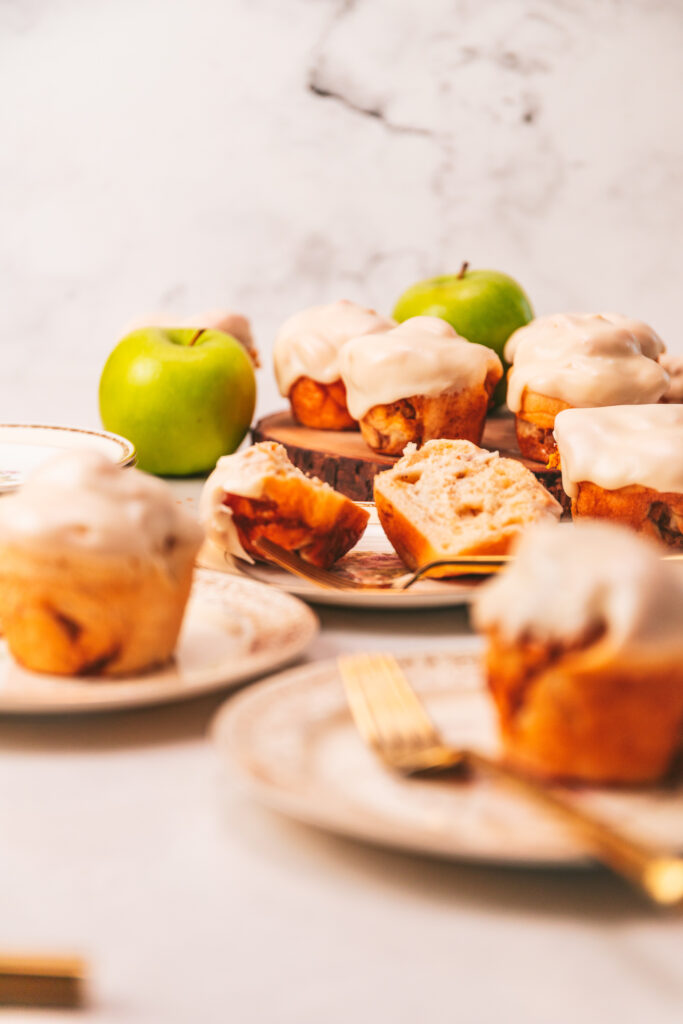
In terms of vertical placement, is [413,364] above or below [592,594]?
below

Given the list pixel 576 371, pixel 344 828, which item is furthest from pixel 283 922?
pixel 576 371

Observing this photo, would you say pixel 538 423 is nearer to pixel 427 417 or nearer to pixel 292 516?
pixel 427 417

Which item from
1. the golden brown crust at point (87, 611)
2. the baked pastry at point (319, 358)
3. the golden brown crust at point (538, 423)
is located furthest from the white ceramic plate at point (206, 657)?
the baked pastry at point (319, 358)

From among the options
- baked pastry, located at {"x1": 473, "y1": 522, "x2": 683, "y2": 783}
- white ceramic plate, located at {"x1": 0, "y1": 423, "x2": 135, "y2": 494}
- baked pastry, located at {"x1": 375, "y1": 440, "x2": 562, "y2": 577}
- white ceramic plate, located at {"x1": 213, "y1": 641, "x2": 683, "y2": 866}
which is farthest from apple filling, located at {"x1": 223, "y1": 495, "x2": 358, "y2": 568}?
baked pastry, located at {"x1": 473, "y1": 522, "x2": 683, "y2": 783}

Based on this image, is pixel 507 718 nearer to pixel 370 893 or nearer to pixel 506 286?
pixel 370 893

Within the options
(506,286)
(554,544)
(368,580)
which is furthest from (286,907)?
(506,286)

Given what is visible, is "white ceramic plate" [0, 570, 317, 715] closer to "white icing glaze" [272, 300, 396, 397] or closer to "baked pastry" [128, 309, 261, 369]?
"white icing glaze" [272, 300, 396, 397]
